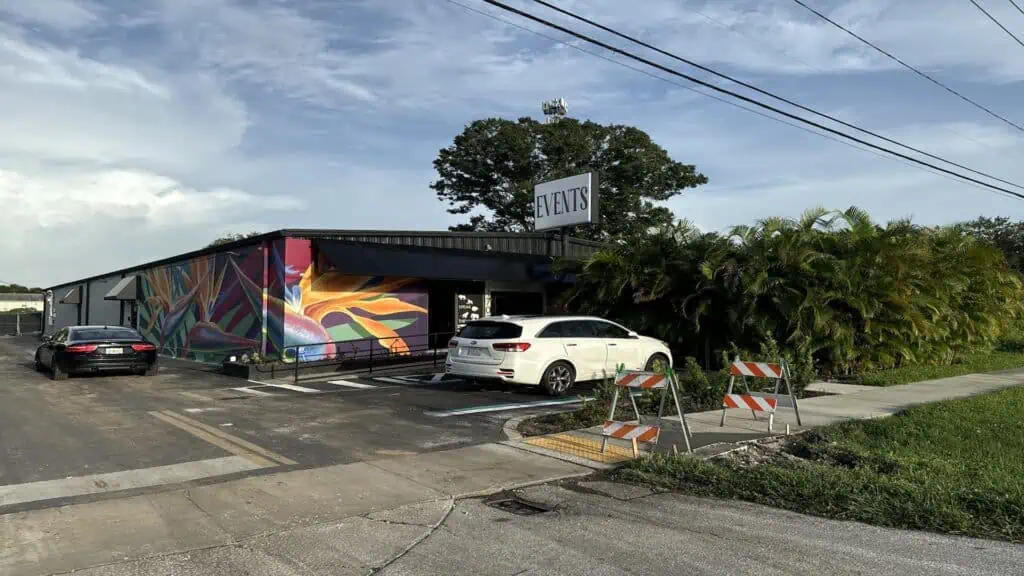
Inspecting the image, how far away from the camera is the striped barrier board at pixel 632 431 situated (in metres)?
7.97

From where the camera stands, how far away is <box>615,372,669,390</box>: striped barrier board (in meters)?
8.19

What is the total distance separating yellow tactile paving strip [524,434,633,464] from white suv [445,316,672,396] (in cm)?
358

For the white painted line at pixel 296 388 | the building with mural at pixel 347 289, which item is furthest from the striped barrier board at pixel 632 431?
the building with mural at pixel 347 289

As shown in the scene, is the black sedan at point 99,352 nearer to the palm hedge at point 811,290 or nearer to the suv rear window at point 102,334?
the suv rear window at point 102,334

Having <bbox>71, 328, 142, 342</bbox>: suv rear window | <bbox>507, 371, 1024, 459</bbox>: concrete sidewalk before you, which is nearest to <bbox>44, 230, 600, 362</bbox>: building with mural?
<bbox>71, 328, 142, 342</bbox>: suv rear window

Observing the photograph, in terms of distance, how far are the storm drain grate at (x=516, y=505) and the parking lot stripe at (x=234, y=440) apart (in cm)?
269

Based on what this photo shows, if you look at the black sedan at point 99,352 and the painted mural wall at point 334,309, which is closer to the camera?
the black sedan at point 99,352

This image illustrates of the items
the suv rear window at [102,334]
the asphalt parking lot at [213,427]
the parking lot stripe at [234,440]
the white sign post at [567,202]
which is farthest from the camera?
the white sign post at [567,202]

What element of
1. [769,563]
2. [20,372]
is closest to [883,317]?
[769,563]

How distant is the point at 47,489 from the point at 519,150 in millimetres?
40329

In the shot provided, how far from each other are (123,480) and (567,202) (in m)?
16.9

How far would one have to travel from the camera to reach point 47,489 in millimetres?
6887

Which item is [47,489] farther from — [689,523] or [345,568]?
[689,523]

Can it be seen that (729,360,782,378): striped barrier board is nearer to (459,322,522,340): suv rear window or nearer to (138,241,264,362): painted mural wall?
(459,322,522,340): suv rear window
